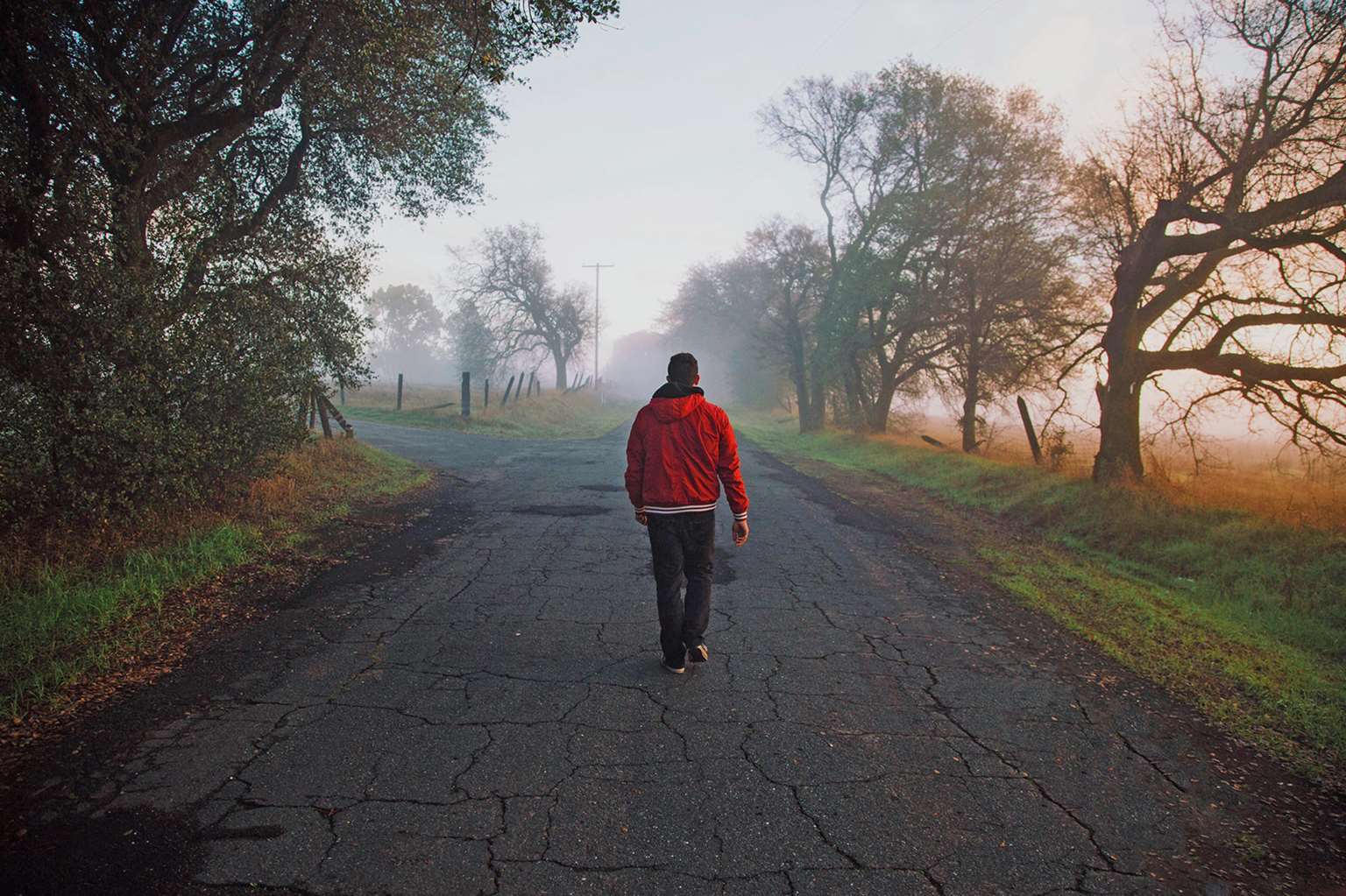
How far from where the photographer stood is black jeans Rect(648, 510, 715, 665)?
441 cm

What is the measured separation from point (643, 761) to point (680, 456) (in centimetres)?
190

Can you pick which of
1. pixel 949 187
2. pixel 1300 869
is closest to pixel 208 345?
pixel 1300 869

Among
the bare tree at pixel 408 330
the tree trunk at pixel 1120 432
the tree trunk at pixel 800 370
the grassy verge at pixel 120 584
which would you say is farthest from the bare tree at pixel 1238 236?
the bare tree at pixel 408 330

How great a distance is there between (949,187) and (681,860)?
2107cm

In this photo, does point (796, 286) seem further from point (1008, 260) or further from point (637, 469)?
point (637, 469)

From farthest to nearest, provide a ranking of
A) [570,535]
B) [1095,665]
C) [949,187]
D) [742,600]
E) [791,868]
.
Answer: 1. [949,187]
2. [570,535]
3. [742,600]
4. [1095,665]
5. [791,868]

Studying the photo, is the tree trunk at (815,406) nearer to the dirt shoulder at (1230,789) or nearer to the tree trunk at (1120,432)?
the tree trunk at (1120,432)

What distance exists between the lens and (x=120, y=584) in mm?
5223

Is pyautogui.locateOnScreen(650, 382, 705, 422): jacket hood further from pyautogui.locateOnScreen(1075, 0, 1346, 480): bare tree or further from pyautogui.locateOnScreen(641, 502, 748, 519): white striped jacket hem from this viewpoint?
pyautogui.locateOnScreen(1075, 0, 1346, 480): bare tree

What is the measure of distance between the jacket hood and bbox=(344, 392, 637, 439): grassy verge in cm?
1773

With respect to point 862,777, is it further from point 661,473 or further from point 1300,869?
point 661,473

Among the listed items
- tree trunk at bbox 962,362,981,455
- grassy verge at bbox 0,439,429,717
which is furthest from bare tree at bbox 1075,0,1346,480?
grassy verge at bbox 0,439,429,717

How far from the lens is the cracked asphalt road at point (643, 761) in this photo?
2.60 meters

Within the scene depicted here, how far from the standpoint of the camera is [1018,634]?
5.41 meters
